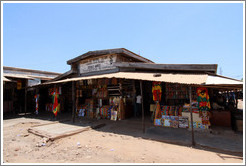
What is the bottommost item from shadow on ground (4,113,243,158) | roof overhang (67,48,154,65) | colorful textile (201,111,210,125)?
shadow on ground (4,113,243,158)

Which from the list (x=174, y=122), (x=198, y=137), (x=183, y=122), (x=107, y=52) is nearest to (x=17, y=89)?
(x=107, y=52)

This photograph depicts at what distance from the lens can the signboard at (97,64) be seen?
10.3 m

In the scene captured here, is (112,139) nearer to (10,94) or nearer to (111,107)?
(111,107)

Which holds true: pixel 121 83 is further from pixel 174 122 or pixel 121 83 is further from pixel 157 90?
pixel 174 122

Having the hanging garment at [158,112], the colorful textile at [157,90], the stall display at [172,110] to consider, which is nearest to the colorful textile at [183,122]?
the stall display at [172,110]

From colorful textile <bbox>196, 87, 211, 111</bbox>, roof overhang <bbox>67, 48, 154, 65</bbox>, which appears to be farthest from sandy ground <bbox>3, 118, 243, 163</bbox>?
roof overhang <bbox>67, 48, 154, 65</bbox>

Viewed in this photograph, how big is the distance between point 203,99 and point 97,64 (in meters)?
7.88

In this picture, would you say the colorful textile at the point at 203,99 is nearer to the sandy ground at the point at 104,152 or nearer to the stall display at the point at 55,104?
the sandy ground at the point at 104,152

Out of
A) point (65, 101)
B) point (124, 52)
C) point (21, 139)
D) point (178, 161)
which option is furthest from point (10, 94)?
point (178, 161)

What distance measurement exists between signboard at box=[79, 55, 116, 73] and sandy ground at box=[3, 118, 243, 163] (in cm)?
578

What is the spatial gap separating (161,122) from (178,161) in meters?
3.71

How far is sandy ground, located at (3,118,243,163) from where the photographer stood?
4.03 metres

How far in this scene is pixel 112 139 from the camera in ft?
19.3

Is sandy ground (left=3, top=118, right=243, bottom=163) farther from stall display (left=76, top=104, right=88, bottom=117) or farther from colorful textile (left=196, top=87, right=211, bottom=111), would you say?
stall display (left=76, top=104, right=88, bottom=117)
